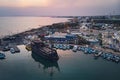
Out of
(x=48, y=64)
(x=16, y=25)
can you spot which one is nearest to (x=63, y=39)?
(x=48, y=64)

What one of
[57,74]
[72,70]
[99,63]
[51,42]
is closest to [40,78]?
[57,74]

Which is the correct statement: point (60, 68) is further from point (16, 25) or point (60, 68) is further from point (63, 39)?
point (16, 25)

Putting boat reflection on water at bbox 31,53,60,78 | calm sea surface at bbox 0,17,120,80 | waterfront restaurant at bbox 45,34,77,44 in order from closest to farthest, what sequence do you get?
calm sea surface at bbox 0,17,120,80
boat reflection on water at bbox 31,53,60,78
waterfront restaurant at bbox 45,34,77,44

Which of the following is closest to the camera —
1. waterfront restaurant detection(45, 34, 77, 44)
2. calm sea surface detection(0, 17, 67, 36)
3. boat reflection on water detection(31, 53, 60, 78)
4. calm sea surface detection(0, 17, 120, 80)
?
calm sea surface detection(0, 17, 120, 80)

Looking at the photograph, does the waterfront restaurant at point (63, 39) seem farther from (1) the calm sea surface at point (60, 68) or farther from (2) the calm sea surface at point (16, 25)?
(2) the calm sea surface at point (16, 25)

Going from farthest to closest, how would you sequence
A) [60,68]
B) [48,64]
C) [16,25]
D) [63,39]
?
[16,25]
[63,39]
[48,64]
[60,68]

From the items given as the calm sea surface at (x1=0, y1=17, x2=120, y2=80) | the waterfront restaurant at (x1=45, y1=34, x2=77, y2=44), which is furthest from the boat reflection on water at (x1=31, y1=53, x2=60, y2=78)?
the waterfront restaurant at (x1=45, y1=34, x2=77, y2=44)

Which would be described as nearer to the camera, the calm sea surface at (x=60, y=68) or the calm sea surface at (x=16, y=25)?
the calm sea surface at (x=60, y=68)

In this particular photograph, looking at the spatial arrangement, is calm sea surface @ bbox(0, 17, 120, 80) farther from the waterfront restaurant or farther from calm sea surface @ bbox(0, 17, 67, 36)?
calm sea surface @ bbox(0, 17, 67, 36)

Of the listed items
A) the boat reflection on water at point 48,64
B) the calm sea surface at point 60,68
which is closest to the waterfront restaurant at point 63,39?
the calm sea surface at point 60,68
